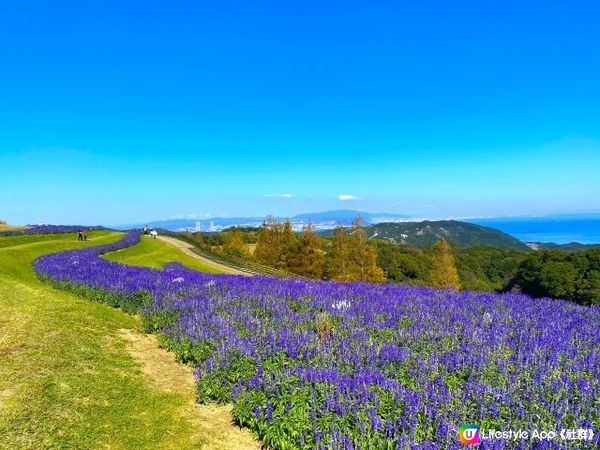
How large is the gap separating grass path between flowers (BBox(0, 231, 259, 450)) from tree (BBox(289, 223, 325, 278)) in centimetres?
5272

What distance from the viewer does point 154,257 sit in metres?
44.2

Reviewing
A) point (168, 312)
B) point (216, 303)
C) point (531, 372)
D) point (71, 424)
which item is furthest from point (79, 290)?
point (531, 372)

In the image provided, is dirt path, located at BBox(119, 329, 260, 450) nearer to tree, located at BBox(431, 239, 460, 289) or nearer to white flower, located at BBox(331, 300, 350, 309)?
white flower, located at BBox(331, 300, 350, 309)

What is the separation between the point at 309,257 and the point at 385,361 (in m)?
58.1

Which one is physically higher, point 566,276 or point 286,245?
point 286,245

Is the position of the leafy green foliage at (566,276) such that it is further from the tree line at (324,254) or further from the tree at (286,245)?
the tree at (286,245)

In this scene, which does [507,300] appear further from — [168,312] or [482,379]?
[168,312]

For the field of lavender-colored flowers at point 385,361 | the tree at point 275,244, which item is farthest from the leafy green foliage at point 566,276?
the field of lavender-colored flowers at point 385,361

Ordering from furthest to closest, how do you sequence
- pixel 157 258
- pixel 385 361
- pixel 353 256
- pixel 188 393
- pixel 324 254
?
1. pixel 324 254
2. pixel 353 256
3. pixel 157 258
4. pixel 188 393
5. pixel 385 361

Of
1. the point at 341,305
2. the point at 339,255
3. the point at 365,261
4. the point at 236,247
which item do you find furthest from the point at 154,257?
the point at 236,247

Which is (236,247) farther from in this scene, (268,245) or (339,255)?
(339,255)

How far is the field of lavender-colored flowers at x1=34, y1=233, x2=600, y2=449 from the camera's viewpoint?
5.45 m

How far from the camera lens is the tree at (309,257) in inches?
2559

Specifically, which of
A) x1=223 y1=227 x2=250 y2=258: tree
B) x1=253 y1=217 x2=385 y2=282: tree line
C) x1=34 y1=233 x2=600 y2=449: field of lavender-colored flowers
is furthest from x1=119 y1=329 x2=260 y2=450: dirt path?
x1=223 y1=227 x2=250 y2=258: tree
